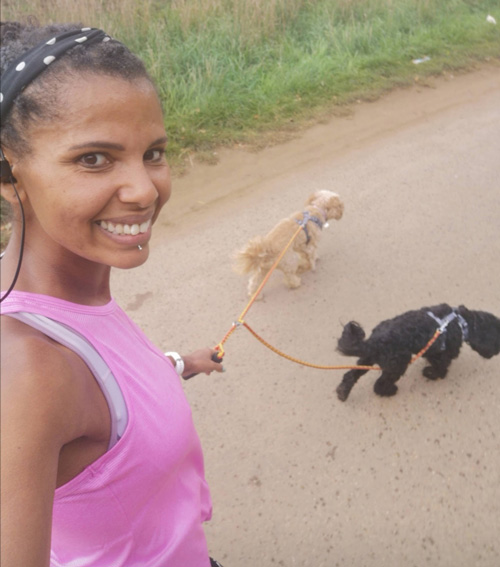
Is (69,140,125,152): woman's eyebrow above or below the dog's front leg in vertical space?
above

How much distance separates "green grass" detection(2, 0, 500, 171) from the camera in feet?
20.3

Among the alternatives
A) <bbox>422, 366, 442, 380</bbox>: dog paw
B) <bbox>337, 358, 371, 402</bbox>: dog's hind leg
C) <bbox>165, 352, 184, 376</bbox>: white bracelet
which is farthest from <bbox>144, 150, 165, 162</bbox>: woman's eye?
<bbox>422, 366, 442, 380</bbox>: dog paw

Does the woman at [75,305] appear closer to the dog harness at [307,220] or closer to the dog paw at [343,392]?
the dog paw at [343,392]

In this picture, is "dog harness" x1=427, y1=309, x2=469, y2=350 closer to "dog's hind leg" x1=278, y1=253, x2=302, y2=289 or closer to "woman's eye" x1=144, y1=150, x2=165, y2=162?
"dog's hind leg" x1=278, y1=253, x2=302, y2=289

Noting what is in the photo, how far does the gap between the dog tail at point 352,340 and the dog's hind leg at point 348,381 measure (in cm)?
25

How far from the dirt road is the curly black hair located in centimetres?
226

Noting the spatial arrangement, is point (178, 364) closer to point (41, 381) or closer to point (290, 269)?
point (41, 381)

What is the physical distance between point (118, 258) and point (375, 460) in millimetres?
2302

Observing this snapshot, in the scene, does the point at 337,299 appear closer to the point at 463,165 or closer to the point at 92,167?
the point at 463,165

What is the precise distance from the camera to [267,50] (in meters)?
7.29

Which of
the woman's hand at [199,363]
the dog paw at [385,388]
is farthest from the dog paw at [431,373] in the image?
the woman's hand at [199,363]

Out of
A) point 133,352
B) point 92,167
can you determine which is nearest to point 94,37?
point 92,167

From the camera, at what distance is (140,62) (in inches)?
43.8

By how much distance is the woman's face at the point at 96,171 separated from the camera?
97 cm
